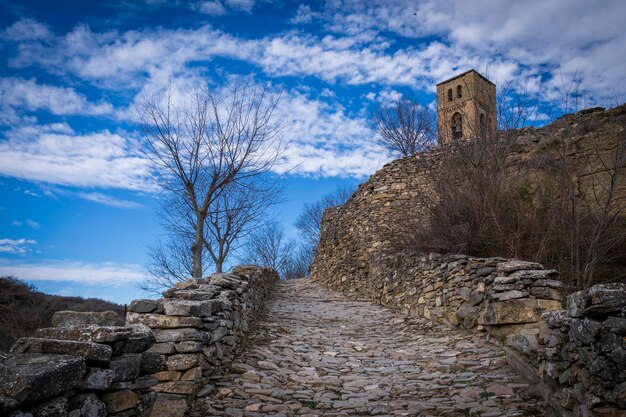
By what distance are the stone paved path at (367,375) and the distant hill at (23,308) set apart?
7229 millimetres

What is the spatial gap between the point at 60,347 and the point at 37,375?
1.75 feet

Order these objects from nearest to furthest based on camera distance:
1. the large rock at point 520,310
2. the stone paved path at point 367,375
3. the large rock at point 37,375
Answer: the large rock at point 37,375
the stone paved path at point 367,375
the large rock at point 520,310

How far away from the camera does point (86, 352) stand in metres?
2.89

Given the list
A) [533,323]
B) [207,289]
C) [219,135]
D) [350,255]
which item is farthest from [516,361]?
[350,255]

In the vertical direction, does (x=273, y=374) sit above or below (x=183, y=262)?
below

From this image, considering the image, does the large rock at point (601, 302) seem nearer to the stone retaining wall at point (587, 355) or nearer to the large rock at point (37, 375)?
the stone retaining wall at point (587, 355)

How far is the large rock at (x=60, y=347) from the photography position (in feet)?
9.32

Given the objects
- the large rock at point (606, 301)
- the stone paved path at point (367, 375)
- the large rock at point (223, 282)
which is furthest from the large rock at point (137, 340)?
the large rock at point (606, 301)

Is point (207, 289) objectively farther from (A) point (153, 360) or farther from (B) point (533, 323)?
(B) point (533, 323)

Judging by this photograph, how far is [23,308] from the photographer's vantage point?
1407cm

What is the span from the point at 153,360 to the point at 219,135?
830cm

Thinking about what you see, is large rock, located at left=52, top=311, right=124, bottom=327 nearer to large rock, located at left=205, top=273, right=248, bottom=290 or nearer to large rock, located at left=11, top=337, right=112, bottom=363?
large rock, located at left=11, top=337, right=112, bottom=363

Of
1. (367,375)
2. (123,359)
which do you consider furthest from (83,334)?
(367,375)

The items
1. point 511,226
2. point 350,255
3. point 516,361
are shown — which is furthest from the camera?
point 350,255
